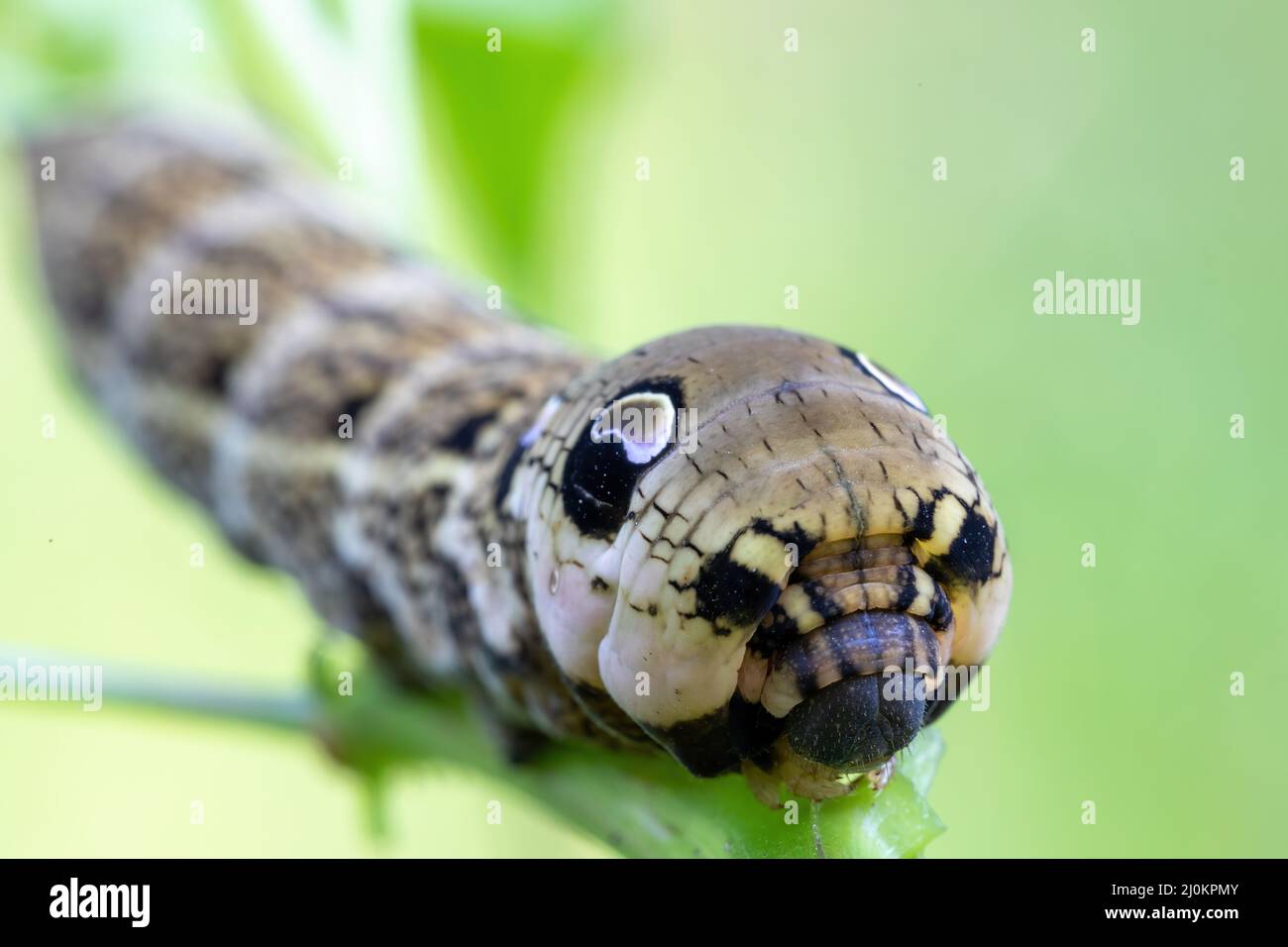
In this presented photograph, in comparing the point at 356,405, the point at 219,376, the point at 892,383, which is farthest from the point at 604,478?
the point at 219,376

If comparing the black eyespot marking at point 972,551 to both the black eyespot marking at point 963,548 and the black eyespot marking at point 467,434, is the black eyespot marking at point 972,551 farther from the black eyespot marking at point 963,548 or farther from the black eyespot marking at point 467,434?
the black eyespot marking at point 467,434

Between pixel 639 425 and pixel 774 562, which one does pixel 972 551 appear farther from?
pixel 639 425

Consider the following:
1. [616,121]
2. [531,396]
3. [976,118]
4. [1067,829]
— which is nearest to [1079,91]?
[976,118]

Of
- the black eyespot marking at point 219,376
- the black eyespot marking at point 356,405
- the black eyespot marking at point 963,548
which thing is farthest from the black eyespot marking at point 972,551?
the black eyespot marking at point 219,376

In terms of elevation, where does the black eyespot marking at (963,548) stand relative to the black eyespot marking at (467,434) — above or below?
below

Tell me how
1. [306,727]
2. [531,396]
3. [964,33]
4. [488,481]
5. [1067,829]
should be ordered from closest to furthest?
[488,481] → [531,396] → [306,727] → [1067,829] → [964,33]

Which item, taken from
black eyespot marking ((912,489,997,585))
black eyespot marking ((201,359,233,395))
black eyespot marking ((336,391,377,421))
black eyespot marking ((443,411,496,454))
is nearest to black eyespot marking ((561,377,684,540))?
black eyespot marking ((912,489,997,585))

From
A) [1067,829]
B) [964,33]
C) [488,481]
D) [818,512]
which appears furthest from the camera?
[964,33]

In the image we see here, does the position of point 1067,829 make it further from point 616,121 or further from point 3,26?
point 3,26
